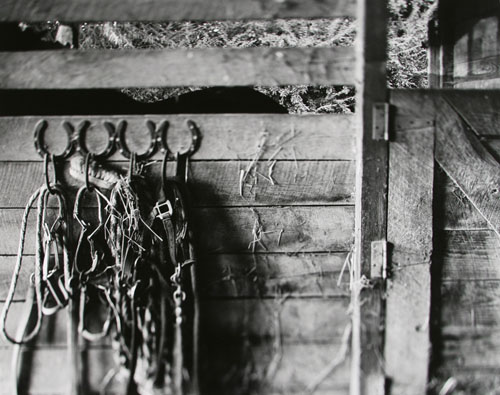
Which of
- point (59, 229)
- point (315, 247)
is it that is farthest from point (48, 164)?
point (315, 247)

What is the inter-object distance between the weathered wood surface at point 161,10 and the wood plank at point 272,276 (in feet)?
3.09

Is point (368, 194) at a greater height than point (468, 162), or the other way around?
point (468, 162)

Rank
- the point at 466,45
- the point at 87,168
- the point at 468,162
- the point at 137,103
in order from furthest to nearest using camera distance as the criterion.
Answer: the point at 466,45, the point at 137,103, the point at 468,162, the point at 87,168

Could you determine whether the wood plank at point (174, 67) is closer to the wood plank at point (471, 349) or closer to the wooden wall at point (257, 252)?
the wooden wall at point (257, 252)

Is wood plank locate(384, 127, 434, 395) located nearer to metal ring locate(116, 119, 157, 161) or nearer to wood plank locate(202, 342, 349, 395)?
wood plank locate(202, 342, 349, 395)

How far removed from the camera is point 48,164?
1962mm

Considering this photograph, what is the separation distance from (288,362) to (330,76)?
3.72 ft

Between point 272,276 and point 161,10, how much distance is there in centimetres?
112

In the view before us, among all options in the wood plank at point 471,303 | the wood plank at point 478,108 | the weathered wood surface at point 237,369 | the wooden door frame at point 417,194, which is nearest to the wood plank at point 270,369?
the weathered wood surface at point 237,369

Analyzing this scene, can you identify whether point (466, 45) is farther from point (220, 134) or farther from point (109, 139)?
point (109, 139)

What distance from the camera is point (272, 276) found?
202 cm

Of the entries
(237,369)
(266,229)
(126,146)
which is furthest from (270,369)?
(126,146)

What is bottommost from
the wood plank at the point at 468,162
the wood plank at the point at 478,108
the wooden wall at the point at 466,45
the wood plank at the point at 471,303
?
the wood plank at the point at 471,303

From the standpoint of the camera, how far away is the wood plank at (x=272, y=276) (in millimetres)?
2010
